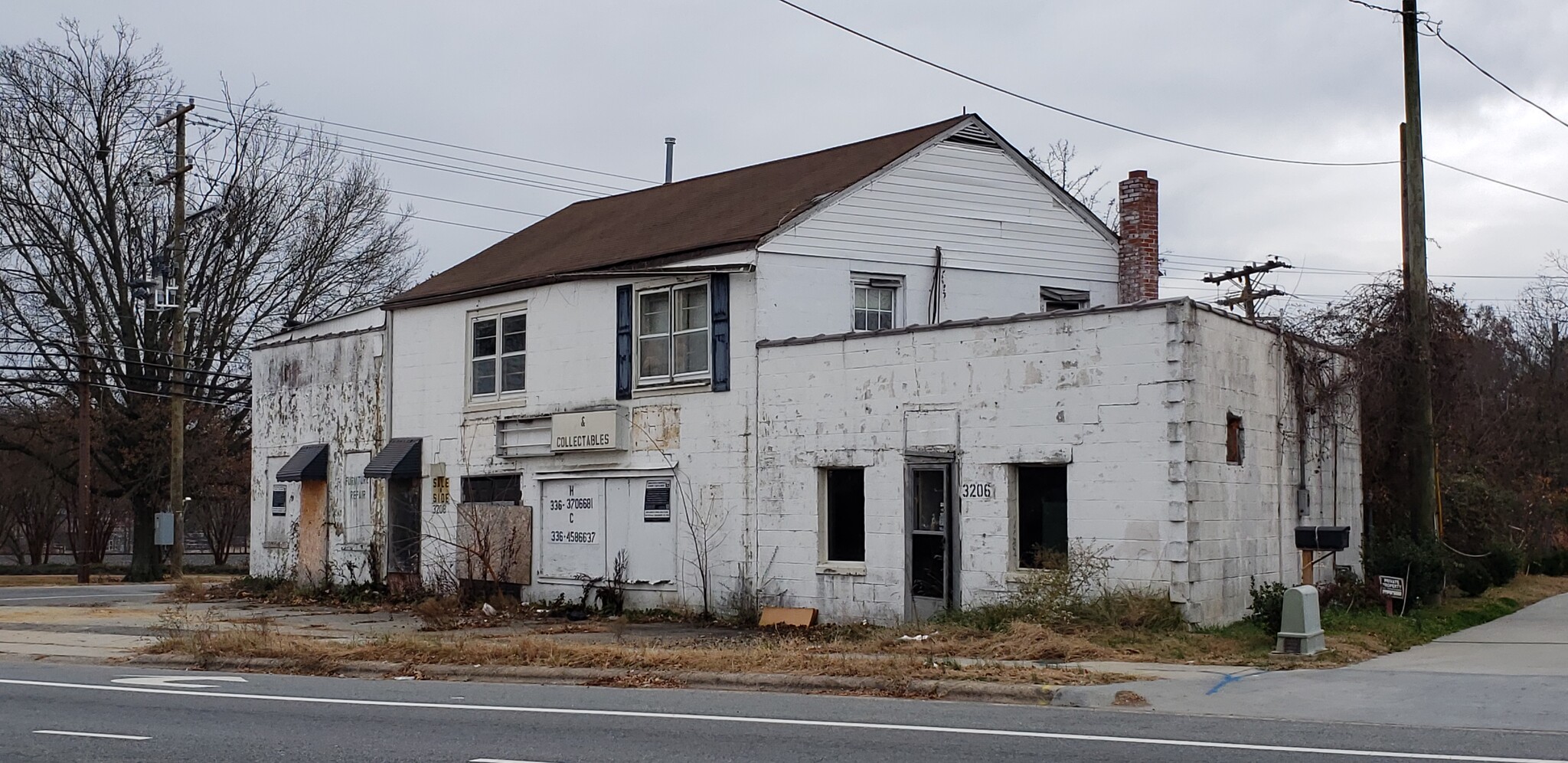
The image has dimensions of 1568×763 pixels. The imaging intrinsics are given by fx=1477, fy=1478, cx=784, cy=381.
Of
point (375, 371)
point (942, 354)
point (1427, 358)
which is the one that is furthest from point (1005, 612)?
point (375, 371)

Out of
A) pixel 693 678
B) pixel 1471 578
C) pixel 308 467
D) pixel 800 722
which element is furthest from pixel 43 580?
pixel 800 722

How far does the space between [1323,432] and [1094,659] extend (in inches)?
303

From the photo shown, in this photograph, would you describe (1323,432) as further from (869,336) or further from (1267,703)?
(1267,703)

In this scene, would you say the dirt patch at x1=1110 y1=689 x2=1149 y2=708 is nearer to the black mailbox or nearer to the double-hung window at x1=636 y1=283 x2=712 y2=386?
the black mailbox

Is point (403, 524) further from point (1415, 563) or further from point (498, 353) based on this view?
point (1415, 563)

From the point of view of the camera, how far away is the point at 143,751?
10.1 m

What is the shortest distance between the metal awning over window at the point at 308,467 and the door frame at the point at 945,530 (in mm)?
13261

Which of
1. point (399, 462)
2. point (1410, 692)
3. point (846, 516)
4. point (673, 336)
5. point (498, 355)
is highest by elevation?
point (673, 336)

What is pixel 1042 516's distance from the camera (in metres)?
17.9

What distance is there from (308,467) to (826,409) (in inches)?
475

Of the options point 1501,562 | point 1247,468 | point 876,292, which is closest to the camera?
point 1247,468

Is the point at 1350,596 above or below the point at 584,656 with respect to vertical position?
above

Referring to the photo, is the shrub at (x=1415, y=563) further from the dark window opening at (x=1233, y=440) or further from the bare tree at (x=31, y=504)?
the bare tree at (x=31, y=504)

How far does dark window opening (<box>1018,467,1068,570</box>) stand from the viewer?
17609 mm
